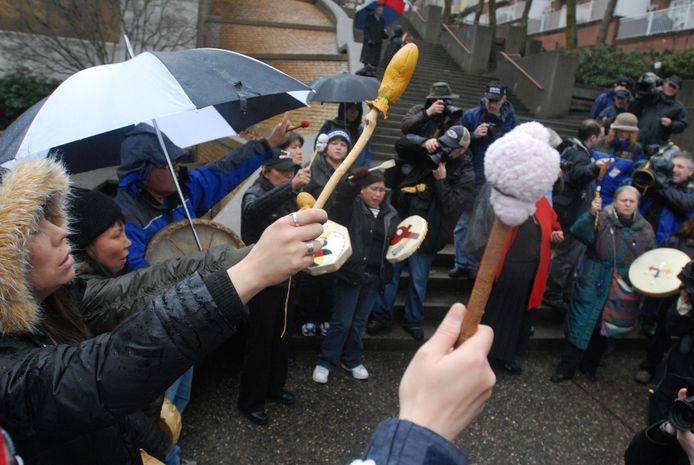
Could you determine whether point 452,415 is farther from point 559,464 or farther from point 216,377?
point 216,377

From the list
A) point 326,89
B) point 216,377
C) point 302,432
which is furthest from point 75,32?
point 302,432

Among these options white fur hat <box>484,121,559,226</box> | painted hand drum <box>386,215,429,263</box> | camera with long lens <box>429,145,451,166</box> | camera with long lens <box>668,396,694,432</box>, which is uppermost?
white fur hat <box>484,121,559,226</box>

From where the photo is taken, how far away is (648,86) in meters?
7.11

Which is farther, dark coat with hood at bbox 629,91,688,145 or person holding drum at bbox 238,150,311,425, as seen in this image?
dark coat with hood at bbox 629,91,688,145

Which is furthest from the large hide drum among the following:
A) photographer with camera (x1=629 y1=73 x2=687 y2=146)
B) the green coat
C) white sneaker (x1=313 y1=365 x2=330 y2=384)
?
photographer with camera (x1=629 y1=73 x2=687 y2=146)

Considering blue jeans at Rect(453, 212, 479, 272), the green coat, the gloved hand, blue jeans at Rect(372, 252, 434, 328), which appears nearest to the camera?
the green coat

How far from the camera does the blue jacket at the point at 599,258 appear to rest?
4.03 meters

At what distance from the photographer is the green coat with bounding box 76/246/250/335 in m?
1.70

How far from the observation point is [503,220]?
0.92 metres

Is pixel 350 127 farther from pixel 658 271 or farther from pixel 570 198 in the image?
pixel 658 271

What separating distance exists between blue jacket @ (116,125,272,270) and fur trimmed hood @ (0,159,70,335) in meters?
1.17

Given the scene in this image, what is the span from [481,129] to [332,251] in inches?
102

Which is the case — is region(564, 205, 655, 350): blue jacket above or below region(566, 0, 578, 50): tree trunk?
below

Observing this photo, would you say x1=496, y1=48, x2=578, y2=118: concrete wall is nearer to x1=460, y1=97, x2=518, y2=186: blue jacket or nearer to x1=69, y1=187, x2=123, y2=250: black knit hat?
x1=460, y1=97, x2=518, y2=186: blue jacket
